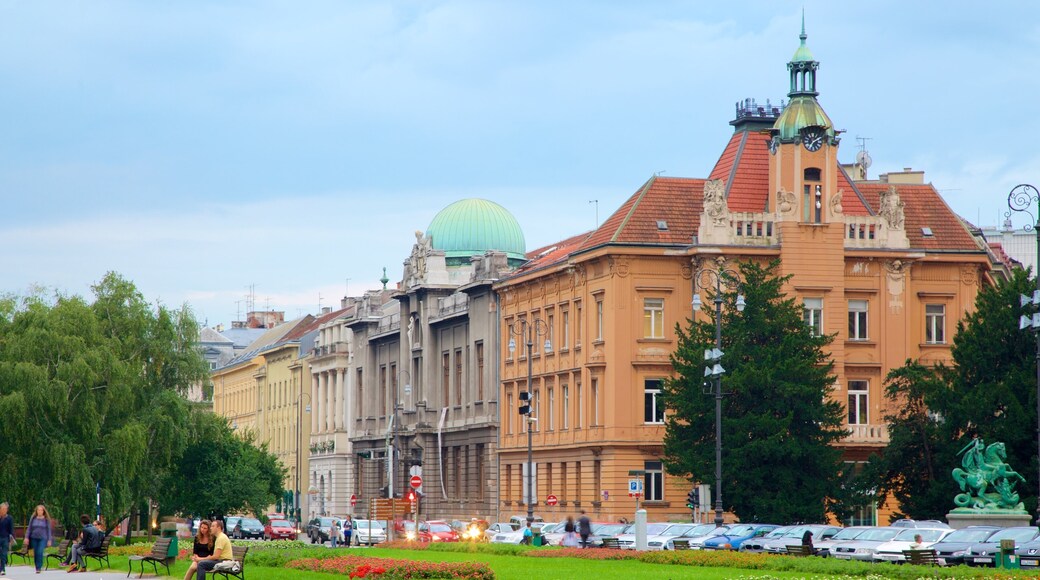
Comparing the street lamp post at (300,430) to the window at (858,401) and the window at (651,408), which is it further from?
the window at (858,401)

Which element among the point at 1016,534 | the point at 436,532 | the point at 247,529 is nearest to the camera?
the point at 1016,534

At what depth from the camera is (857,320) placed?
288ft

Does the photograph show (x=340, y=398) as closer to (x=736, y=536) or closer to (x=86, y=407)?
(x=86, y=407)

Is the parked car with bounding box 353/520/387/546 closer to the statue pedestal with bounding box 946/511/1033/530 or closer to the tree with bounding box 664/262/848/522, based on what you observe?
the tree with bounding box 664/262/848/522

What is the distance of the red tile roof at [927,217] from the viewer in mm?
89812

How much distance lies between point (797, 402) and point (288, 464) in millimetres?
91465

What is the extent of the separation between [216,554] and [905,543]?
24.7m

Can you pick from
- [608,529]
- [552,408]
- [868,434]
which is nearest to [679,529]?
[608,529]

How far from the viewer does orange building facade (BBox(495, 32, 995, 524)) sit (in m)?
85.8

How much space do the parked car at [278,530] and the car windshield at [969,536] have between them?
5031 cm

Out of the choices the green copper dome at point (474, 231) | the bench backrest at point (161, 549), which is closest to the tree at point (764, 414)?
the bench backrest at point (161, 549)

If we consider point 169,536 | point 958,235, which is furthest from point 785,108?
point 169,536

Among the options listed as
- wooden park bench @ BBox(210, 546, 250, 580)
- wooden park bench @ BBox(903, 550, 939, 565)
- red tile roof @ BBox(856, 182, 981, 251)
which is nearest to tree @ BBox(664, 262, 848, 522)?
red tile roof @ BBox(856, 182, 981, 251)

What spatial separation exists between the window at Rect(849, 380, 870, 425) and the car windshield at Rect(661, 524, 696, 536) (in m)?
23.2
